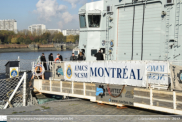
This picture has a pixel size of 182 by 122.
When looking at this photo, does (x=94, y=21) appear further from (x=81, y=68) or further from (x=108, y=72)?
(x=108, y=72)

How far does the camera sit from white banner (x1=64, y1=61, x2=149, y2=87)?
9945 millimetres

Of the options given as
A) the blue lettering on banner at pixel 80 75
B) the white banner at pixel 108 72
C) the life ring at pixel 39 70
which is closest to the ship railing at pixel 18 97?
the life ring at pixel 39 70

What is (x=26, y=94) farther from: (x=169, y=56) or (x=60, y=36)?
(x=60, y=36)

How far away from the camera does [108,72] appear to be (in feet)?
36.1

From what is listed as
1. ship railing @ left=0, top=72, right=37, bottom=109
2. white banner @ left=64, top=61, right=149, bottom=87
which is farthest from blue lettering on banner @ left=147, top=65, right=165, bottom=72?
ship railing @ left=0, top=72, right=37, bottom=109

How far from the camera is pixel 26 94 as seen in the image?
13062 millimetres

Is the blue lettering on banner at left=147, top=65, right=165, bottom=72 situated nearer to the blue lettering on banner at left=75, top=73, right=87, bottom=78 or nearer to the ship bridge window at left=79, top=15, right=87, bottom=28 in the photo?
the blue lettering on banner at left=75, top=73, right=87, bottom=78

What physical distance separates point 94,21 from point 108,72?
7.76 metres

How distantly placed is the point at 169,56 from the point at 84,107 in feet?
21.2

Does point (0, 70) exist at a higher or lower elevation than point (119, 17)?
lower

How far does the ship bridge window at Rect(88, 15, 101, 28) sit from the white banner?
593 centimetres

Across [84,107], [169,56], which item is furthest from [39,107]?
[169,56]

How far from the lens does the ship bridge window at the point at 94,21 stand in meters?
17.5

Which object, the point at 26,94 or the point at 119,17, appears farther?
the point at 119,17
